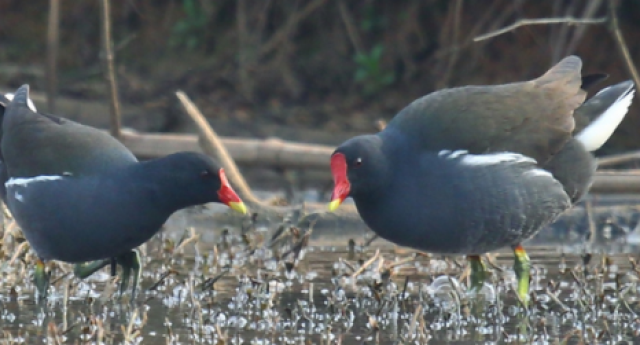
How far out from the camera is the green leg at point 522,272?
5531 millimetres

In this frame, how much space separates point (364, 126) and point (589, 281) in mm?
4941

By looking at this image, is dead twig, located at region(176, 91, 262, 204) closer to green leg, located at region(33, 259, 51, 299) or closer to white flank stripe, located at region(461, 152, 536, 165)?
green leg, located at region(33, 259, 51, 299)

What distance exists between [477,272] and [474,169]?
0.74m

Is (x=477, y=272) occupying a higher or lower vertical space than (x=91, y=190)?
lower

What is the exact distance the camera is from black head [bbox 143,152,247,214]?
16.5 feet

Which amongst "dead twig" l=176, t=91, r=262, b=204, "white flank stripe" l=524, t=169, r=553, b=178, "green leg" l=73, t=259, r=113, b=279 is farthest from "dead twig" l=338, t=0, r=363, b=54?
"green leg" l=73, t=259, r=113, b=279

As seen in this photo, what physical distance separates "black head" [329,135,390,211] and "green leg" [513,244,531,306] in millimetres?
918

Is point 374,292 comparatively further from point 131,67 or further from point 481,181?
point 131,67

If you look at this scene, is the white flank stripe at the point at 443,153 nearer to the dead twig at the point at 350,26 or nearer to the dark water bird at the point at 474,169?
the dark water bird at the point at 474,169

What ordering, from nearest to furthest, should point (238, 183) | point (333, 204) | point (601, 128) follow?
point (333, 204) < point (601, 128) < point (238, 183)

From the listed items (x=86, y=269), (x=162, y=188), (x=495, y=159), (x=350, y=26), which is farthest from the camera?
(x=350, y=26)

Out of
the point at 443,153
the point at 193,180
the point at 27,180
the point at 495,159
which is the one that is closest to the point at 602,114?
the point at 495,159

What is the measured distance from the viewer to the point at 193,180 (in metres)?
5.05

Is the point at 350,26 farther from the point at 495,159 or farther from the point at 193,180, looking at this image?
the point at 193,180
